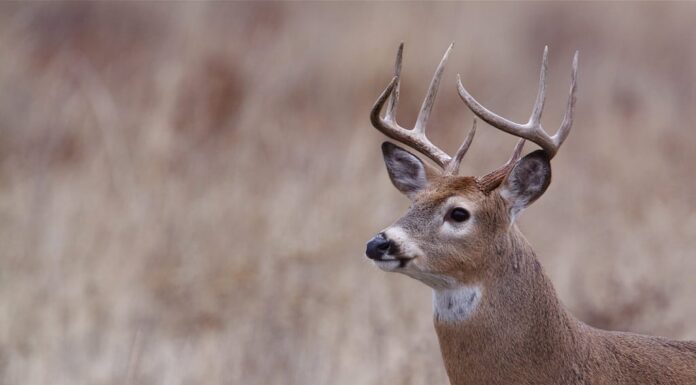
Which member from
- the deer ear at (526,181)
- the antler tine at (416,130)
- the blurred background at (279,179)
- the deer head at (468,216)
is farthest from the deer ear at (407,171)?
the blurred background at (279,179)

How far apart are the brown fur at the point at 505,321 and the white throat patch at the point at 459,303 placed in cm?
2

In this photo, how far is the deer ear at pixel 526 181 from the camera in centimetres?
529

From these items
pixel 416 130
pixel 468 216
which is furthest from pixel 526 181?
pixel 416 130

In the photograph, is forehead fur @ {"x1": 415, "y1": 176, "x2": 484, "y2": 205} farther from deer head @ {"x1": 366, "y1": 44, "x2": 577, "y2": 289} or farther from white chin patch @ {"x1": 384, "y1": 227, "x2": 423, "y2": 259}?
white chin patch @ {"x1": 384, "y1": 227, "x2": 423, "y2": 259}

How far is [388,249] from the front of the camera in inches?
199

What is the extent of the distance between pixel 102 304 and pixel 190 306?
53 cm

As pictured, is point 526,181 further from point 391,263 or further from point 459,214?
point 391,263

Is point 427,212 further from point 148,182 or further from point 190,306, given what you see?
point 148,182

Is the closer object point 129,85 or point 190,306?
point 190,306

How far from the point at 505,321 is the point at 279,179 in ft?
16.1

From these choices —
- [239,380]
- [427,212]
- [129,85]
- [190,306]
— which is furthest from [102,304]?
[427,212]

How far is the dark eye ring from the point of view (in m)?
5.25

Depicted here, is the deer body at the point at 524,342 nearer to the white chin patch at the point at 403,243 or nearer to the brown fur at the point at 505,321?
the brown fur at the point at 505,321

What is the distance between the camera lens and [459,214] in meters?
5.26
